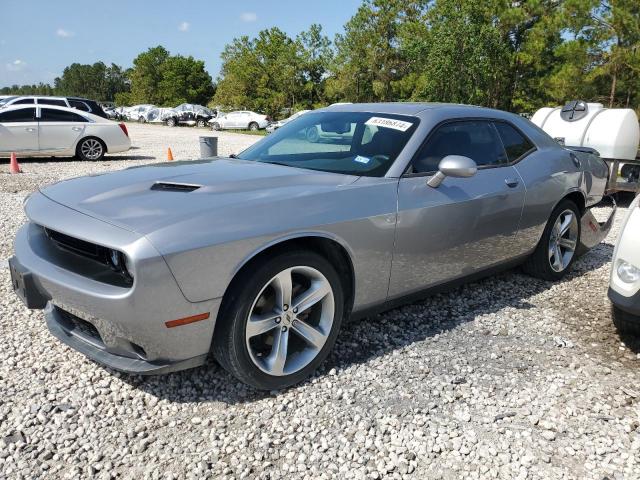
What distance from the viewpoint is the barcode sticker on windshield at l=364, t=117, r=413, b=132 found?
3.58 m

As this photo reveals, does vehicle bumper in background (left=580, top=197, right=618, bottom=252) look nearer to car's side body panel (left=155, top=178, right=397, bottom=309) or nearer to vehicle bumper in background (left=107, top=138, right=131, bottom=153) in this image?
car's side body panel (left=155, top=178, right=397, bottom=309)

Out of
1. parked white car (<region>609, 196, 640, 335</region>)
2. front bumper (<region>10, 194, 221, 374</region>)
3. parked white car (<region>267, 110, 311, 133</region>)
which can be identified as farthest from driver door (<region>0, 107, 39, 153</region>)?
parked white car (<region>609, 196, 640, 335</region>)

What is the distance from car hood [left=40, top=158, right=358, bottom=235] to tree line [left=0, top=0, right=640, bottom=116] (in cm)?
1629

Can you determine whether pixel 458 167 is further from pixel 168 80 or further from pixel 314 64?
pixel 168 80

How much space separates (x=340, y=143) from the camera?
379 cm

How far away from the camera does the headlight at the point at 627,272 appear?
328 centimetres

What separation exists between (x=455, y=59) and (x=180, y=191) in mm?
26342

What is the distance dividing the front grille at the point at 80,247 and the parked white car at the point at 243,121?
111ft

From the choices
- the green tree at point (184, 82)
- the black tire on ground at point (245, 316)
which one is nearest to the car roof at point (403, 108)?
the black tire on ground at point (245, 316)

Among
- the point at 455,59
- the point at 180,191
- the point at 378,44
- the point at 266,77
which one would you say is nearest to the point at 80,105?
the point at 180,191

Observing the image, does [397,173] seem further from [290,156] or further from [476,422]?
[476,422]

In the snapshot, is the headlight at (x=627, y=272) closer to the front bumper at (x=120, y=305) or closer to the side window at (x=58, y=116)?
the front bumper at (x=120, y=305)

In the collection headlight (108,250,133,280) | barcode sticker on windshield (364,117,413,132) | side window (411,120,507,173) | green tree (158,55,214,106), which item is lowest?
headlight (108,250,133,280)

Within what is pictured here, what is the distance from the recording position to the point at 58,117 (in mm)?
13000
